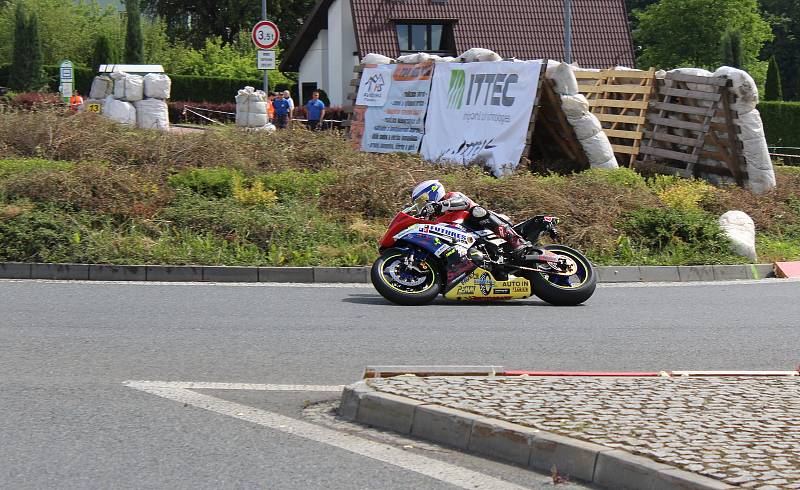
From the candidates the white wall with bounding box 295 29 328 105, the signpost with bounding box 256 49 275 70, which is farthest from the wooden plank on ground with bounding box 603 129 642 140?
the white wall with bounding box 295 29 328 105

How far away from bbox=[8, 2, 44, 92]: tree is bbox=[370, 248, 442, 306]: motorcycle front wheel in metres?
50.9

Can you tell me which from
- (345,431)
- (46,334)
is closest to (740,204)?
(46,334)

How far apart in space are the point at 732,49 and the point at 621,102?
35.1 metres

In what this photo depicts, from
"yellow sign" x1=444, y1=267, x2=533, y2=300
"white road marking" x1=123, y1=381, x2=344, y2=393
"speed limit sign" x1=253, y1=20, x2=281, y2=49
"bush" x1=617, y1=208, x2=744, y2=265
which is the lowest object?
"white road marking" x1=123, y1=381, x2=344, y2=393

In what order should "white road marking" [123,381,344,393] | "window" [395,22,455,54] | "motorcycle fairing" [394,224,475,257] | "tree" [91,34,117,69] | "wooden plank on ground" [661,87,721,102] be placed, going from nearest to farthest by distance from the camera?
"white road marking" [123,381,344,393] < "motorcycle fairing" [394,224,475,257] < "wooden plank on ground" [661,87,721,102] < "window" [395,22,455,54] < "tree" [91,34,117,69]

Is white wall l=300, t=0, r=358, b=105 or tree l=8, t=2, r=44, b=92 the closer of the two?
white wall l=300, t=0, r=358, b=105

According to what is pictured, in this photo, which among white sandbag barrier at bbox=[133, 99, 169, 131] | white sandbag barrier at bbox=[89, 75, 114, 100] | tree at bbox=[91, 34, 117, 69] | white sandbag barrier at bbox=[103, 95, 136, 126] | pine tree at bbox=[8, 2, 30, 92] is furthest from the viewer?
tree at bbox=[91, 34, 117, 69]

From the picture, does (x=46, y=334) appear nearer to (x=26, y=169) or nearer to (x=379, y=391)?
(x=379, y=391)

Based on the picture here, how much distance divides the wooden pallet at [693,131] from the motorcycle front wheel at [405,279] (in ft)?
32.6

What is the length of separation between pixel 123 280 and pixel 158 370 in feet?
19.2

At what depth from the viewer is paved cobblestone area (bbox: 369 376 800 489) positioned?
5797 mm

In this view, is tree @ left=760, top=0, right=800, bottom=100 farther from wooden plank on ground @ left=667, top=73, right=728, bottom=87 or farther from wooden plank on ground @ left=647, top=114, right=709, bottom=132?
wooden plank on ground @ left=667, top=73, right=728, bottom=87

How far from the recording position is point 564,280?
40.9ft

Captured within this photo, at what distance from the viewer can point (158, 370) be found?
8766mm
